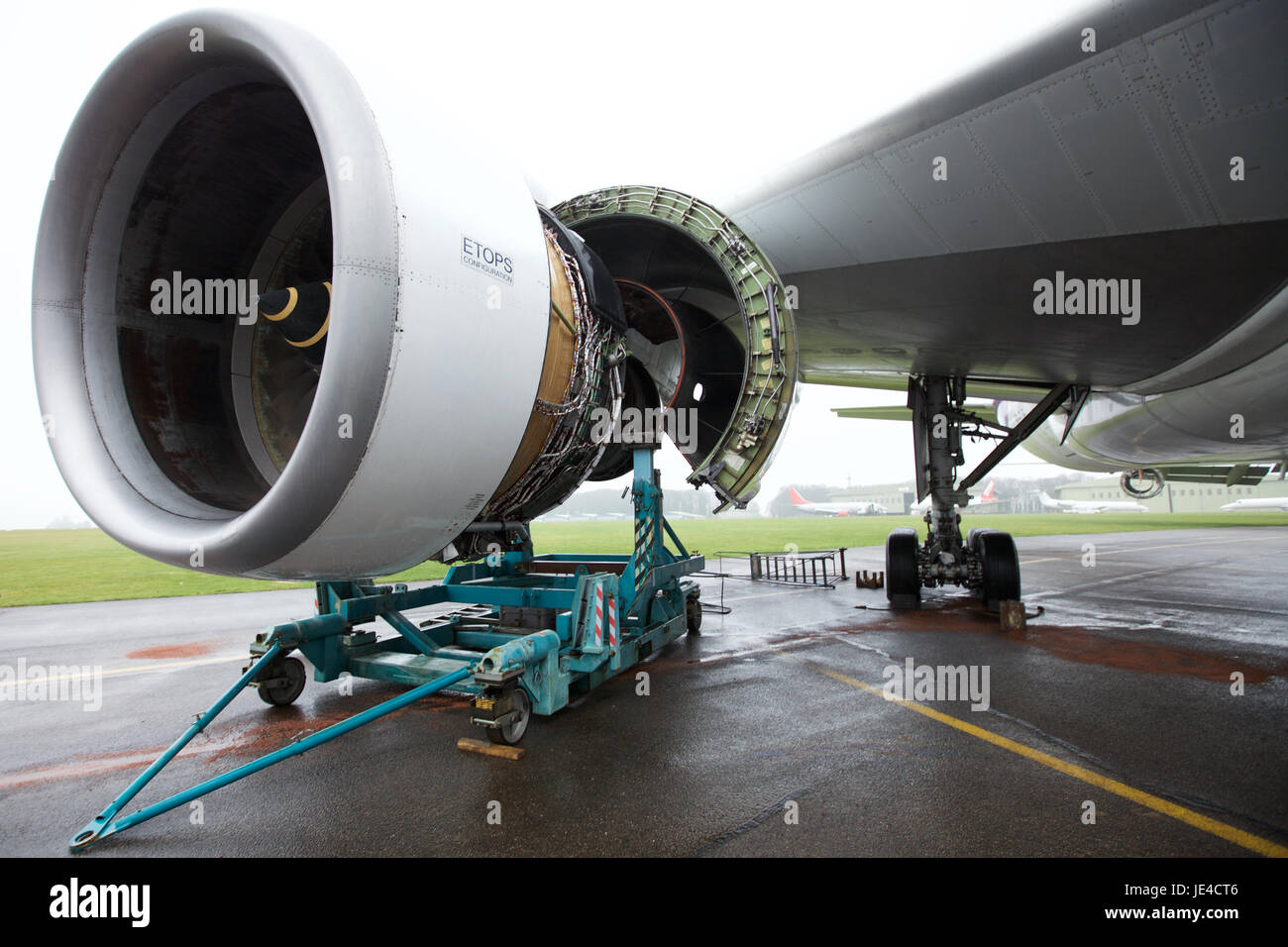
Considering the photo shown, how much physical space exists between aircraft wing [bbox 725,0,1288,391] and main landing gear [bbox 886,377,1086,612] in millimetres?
2136

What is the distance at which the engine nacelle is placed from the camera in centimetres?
192

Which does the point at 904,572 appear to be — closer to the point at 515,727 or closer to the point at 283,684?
the point at 515,727

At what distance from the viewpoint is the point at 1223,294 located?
4.20m

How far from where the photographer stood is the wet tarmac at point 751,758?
8.06 feet

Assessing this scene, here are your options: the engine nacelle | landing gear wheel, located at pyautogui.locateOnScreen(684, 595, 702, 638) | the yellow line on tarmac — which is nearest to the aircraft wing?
the engine nacelle

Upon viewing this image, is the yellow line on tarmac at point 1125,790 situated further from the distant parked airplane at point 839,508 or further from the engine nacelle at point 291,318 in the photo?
the distant parked airplane at point 839,508

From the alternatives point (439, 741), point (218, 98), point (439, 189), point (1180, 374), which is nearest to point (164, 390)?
point (218, 98)

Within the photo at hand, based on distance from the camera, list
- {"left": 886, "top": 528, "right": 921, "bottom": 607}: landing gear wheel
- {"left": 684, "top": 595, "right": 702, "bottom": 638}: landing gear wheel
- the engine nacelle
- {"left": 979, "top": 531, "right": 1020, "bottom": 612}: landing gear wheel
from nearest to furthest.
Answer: the engine nacelle < {"left": 684, "top": 595, "right": 702, "bottom": 638}: landing gear wheel < {"left": 979, "top": 531, "right": 1020, "bottom": 612}: landing gear wheel < {"left": 886, "top": 528, "right": 921, "bottom": 607}: landing gear wheel

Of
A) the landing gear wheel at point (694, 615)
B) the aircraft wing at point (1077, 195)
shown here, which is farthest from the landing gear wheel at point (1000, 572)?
the landing gear wheel at point (694, 615)

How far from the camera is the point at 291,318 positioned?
237 cm

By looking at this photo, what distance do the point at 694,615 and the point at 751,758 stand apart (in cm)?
330

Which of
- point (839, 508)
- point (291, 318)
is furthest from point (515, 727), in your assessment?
point (839, 508)

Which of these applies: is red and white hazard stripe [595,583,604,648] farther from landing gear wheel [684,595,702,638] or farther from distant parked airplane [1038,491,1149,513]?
distant parked airplane [1038,491,1149,513]

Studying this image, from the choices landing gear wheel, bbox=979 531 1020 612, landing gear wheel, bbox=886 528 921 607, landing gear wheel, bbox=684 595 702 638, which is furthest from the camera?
landing gear wheel, bbox=886 528 921 607
